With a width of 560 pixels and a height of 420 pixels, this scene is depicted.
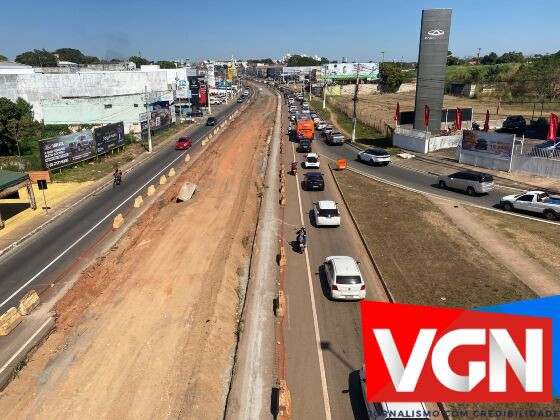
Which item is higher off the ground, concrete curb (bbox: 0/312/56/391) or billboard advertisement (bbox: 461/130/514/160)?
billboard advertisement (bbox: 461/130/514/160)

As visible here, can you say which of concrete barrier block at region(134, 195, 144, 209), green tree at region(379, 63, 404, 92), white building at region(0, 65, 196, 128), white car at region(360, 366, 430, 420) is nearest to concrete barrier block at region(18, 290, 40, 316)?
concrete barrier block at region(134, 195, 144, 209)

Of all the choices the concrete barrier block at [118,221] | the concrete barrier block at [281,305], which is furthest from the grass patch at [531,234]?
the concrete barrier block at [118,221]

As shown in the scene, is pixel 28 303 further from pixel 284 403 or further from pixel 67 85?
pixel 67 85

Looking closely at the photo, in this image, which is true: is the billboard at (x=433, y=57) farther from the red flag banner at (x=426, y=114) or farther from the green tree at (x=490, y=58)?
the green tree at (x=490, y=58)

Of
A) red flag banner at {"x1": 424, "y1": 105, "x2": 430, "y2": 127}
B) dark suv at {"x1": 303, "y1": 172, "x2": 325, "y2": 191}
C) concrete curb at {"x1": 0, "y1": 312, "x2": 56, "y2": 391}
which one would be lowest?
concrete curb at {"x1": 0, "y1": 312, "x2": 56, "y2": 391}

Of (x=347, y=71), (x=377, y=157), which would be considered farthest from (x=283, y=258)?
(x=347, y=71)

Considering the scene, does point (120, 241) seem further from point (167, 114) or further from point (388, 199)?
point (167, 114)

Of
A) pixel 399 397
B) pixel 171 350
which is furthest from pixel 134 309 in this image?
pixel 399 397

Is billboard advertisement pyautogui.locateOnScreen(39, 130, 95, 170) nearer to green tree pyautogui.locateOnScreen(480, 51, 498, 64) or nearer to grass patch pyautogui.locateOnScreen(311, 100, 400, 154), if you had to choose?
grass patch pyautogui.locateOnScreen(311, 100, 400, 154)
